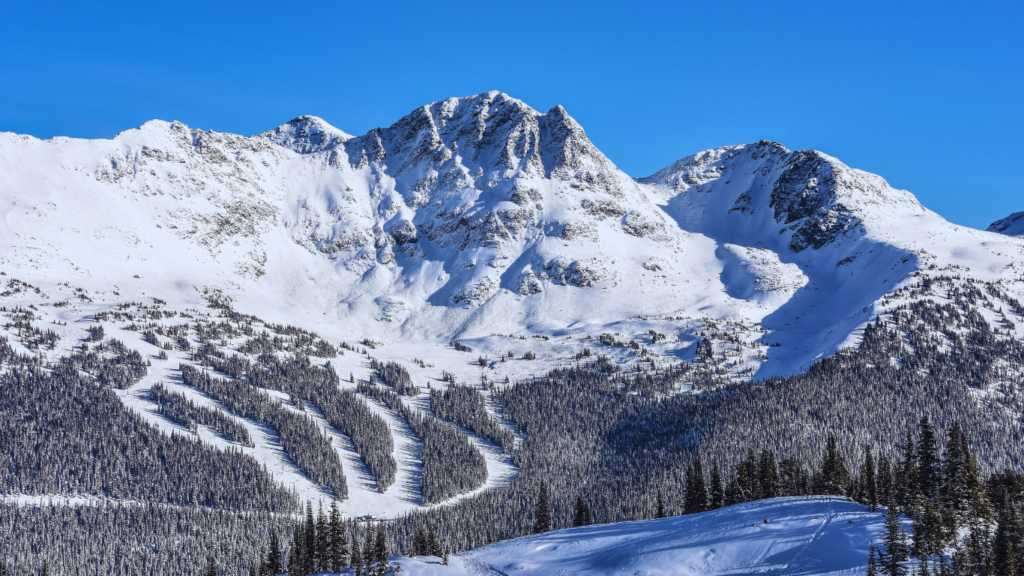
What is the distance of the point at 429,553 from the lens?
128 m

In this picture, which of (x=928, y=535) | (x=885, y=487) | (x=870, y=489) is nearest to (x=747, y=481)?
(x=870, y=489)

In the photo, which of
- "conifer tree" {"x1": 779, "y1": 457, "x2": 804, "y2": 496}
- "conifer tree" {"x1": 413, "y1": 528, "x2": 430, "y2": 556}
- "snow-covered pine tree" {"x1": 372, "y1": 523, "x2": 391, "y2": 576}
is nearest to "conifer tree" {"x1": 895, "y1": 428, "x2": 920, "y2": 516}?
"conifer tree" {"x1": 779, "y1": 457, "x2": 804, "y2": 496}

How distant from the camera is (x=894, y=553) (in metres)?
75.3

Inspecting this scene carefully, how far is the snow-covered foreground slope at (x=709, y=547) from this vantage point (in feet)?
283

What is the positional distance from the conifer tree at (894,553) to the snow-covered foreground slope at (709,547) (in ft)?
12.0

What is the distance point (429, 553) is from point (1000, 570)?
84.3 metres

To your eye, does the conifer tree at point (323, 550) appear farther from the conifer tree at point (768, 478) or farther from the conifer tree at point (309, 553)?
the conifer tree at point (768, 478)

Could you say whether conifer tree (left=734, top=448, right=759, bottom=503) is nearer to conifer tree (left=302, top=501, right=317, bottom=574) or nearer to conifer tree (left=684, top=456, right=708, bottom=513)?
conifer tree (left=684, top=456, right=708, bottom=513)

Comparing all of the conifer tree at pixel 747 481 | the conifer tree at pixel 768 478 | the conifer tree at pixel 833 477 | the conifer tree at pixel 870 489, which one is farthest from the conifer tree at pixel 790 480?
the conifer tree at pixel 870 489

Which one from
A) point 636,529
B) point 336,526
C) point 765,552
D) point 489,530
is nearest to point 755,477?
point 636,529

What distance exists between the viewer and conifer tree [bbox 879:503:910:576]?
74500mm

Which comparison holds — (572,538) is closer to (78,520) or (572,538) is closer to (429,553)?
(429,553)

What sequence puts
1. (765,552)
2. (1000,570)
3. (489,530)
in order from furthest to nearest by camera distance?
(489,530), (765,552), (1000,570)

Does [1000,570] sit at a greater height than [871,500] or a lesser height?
lesser
